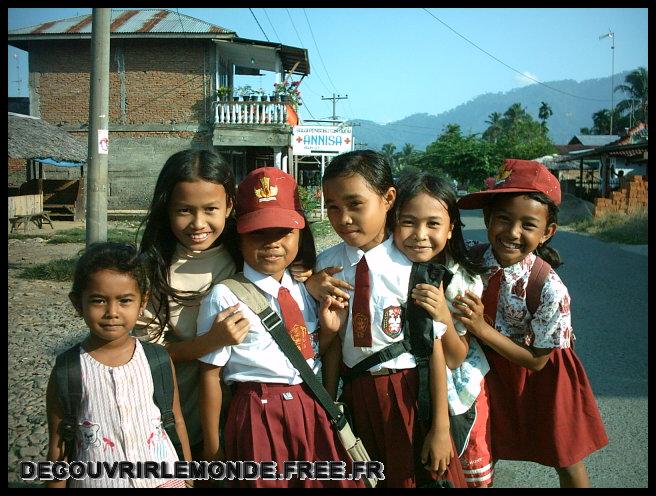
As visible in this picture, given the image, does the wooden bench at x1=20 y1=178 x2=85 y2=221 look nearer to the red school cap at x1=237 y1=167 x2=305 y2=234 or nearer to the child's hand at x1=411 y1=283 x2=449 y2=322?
the red school cap at x1=237 y1=167 x2=305 y2=234

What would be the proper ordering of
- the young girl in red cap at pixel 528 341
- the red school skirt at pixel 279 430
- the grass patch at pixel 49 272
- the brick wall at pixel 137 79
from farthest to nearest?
the brick wall at pixel 137 79 < the grass patch at pixel 49 272 < the young girl in red cap at pixel 528 341 < the red school skirt at pixel 279 430

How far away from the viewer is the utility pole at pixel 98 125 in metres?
5.51

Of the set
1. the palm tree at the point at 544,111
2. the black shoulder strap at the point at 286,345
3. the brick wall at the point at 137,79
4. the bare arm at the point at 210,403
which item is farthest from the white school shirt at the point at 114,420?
the palm tree at the point at 544,111

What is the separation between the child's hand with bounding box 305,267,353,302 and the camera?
1.92 m

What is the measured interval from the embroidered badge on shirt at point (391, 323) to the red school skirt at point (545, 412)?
53 centimetres

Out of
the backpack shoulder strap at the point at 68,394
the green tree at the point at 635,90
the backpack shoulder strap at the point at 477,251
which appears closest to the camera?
the backpack shoulder strap at the point at 68,394

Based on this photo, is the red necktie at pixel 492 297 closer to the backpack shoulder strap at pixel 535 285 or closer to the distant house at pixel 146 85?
the backpack shoulder strap at pixel 535 285

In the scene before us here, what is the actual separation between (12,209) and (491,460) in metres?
16.2

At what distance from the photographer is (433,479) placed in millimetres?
1914

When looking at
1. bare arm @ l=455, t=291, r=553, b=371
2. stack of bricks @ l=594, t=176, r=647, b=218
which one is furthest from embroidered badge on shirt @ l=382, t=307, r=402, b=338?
stack of bricks @ l=594, t=176, r=647, b=218

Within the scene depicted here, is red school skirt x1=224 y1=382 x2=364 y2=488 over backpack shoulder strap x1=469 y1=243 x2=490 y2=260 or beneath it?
beneath

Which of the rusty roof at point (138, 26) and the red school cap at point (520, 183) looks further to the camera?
the rusty roof at point (138, 26)

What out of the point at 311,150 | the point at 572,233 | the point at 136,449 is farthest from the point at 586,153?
the point at 136,449
